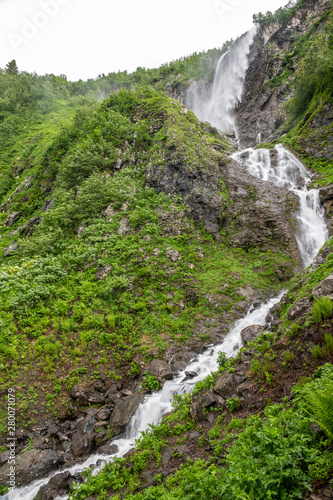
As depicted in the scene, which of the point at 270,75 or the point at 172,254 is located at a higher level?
the point at 270,75

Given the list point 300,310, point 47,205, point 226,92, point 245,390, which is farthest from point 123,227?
point 226,92

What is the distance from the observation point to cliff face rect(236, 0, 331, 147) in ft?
126

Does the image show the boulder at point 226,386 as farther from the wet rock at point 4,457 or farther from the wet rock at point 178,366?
the wet rock at point 4,457

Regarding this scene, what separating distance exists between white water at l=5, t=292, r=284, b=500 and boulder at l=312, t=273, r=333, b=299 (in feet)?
14.7

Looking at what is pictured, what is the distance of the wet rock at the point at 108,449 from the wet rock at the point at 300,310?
6.34 metres

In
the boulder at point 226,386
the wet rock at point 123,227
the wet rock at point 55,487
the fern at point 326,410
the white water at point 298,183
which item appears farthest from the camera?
the white water at point 298,183

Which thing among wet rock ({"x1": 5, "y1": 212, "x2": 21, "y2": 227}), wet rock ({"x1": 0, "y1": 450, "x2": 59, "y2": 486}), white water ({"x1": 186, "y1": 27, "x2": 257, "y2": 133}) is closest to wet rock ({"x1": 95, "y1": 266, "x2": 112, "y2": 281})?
wet rock ({"x1": 0, "y1": 450, "x2": 59, "y2": 486})

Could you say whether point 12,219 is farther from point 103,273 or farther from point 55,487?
point 55,487

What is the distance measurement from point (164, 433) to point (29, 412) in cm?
521

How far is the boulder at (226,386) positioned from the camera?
6.63 metres

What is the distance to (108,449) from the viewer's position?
7.54 meters

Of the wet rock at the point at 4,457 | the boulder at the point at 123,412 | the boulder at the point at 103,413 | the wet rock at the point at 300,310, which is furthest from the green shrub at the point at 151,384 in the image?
the wet rock at the point at 300,310

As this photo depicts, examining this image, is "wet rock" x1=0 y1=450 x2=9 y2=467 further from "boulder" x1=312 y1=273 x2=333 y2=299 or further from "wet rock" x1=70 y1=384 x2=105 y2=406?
"boulder" x1=312 y1=273 x2=333 y2=299

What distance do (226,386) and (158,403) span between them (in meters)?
3.01
